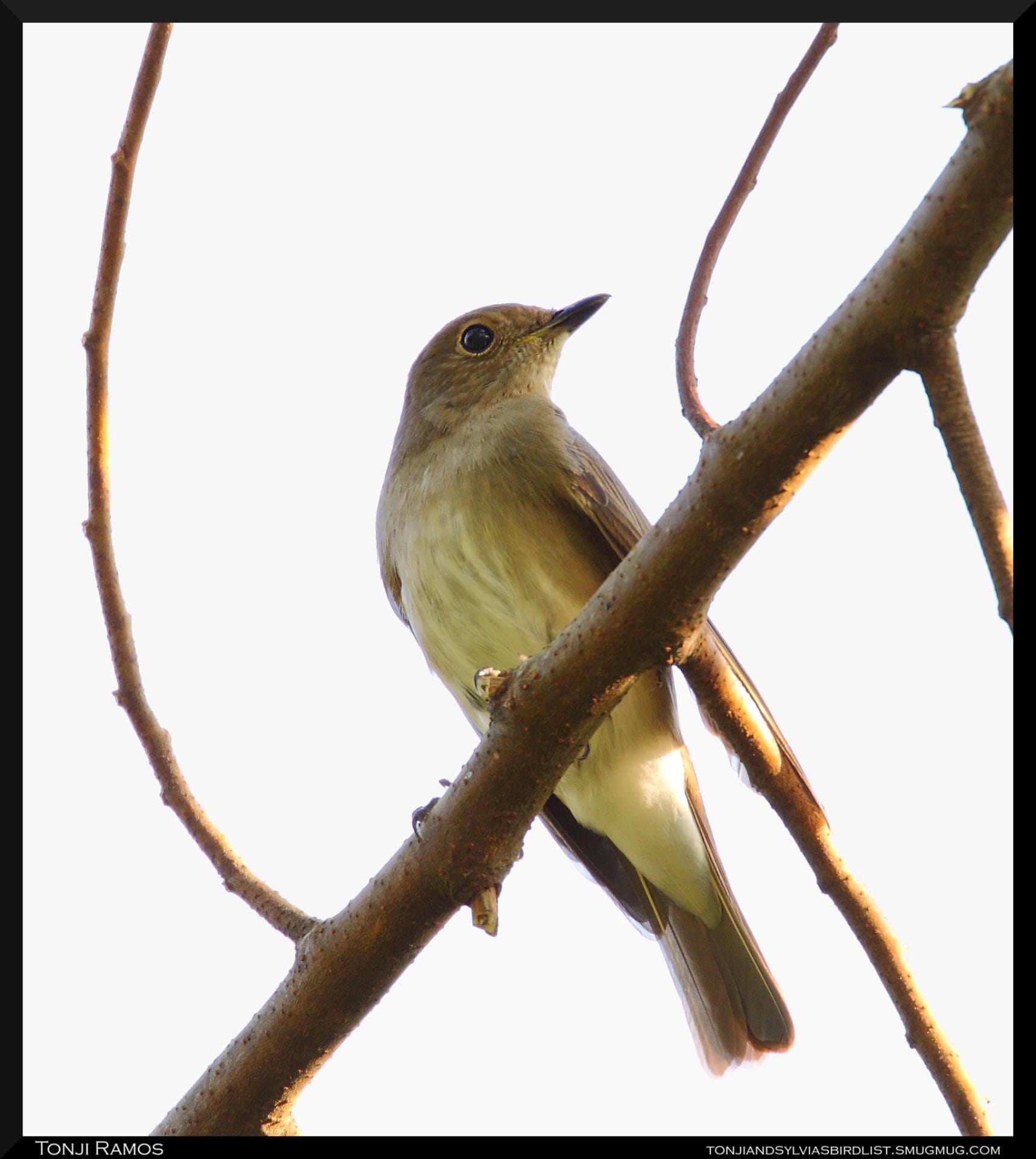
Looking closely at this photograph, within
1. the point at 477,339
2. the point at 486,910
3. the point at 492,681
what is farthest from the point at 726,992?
the point at 477,339

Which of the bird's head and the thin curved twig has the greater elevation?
the bird's head

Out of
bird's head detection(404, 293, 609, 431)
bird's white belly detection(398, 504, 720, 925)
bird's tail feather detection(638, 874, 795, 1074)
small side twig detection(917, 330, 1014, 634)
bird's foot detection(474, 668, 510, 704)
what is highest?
bird's head detection(404, 293, 609, 431)

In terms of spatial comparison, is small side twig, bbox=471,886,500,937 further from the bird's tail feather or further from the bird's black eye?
the bird's black eye

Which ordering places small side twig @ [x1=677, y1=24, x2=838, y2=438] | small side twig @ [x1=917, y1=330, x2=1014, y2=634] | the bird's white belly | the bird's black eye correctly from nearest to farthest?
1. small side twig @ [x1=917, y1=330, x2=1014, y2=634]
2. small side twig @ [x1=677, y1=24, x2=838, y2=438]
3. the bird's white belly
4. the bird's black eye

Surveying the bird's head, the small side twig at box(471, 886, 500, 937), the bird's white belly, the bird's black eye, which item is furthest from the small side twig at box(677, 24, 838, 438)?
the bird's black eye

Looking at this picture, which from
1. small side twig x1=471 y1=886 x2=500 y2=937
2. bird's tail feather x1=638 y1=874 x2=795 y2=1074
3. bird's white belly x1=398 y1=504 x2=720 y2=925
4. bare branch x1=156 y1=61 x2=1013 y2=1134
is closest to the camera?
bare branch x1=156 y1=61 x2=1013 y2=1134

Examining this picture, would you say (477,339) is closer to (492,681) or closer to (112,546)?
(112,546)
